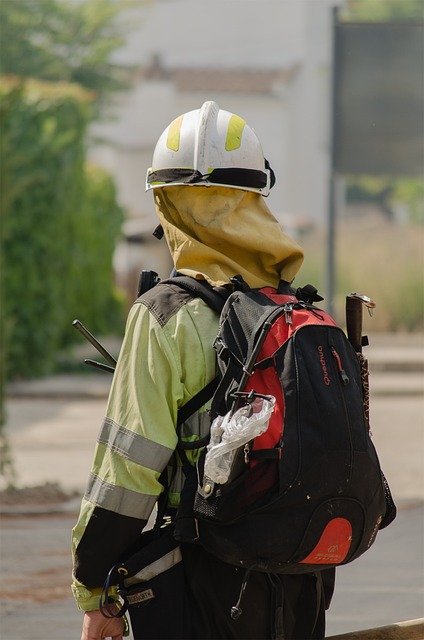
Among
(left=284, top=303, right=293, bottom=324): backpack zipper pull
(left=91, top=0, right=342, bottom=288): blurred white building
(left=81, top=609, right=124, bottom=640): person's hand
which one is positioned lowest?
(left=81, top=609, right=124, bottom=640): person's hand

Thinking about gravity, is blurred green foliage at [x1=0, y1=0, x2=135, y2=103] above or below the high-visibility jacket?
above

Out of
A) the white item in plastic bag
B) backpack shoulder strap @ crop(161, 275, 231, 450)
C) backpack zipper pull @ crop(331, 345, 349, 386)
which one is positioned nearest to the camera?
the white item in plastic bag

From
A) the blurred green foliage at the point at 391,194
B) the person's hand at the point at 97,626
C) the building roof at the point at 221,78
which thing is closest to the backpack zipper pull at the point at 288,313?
the person's hand at the point at 97,626

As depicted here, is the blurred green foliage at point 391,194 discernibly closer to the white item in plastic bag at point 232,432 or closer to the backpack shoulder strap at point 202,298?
the backpack shoulder strap at point 202,298

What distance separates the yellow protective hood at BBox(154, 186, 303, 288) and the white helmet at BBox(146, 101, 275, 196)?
0.13ft

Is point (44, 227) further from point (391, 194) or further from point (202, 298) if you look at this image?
point (391, 194)

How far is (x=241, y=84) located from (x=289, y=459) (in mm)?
44729

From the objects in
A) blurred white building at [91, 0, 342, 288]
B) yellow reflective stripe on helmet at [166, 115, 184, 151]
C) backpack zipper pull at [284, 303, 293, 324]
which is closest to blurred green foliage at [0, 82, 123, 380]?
yellow reflective stripe on helmet at [166, 115, 184, 151]

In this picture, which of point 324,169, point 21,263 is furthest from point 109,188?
point 324,169

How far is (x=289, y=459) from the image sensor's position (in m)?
2.89

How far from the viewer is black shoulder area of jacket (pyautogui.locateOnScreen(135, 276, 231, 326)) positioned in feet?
10.3

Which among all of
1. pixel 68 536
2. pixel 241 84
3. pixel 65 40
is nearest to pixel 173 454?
pixel 68 536

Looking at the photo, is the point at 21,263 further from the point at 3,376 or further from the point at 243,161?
the point at 243,161

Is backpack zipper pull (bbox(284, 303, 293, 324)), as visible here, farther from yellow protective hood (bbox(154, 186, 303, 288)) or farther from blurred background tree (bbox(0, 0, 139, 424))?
blurred background tree (bbox(0, 0, 139, 424))
